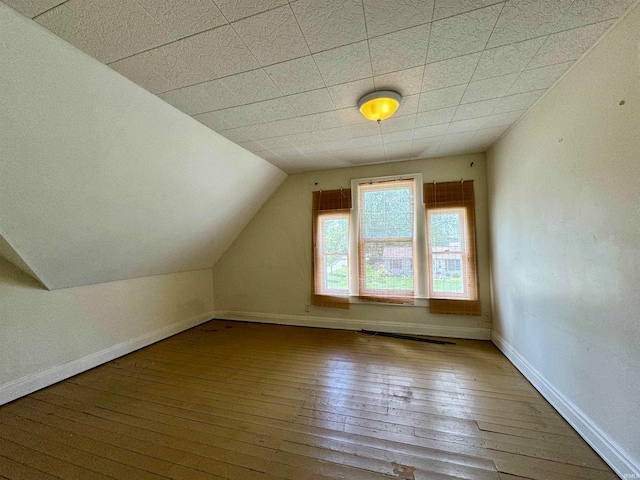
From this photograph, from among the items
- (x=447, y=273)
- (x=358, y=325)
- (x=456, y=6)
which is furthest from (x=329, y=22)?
(x=358, y=325)

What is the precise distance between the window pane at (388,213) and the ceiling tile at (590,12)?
235 cm

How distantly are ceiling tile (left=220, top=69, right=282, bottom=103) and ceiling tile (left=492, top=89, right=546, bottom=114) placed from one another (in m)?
1.97

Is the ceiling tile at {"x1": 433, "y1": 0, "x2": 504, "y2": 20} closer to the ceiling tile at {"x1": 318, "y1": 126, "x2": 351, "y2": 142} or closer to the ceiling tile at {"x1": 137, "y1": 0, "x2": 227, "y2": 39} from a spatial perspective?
the ceiling tile at {"x1": 137, "y1": 0, "x2": 227, "y2": 39}

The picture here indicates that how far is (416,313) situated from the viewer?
12.0 feet

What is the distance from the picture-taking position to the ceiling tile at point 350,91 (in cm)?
189

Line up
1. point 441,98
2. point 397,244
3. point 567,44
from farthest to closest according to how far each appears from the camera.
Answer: point 397,244 → point 441,98 → point 567,44

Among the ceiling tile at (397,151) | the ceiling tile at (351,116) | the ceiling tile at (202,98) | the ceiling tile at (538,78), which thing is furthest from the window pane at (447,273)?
the ceiling tile at (202,98)

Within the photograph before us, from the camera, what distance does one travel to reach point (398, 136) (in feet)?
9.43

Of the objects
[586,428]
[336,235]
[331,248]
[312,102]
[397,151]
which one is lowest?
[586,428]

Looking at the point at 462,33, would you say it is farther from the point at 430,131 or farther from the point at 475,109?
the point at 430,131

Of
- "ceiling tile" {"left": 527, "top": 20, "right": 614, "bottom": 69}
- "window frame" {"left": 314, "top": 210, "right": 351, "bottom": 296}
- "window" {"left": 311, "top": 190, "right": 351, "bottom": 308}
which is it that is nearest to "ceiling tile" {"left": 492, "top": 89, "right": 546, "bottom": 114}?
"ceiling tile" {"left": 527, "top": 20, "right": 614, "bottom": 69}

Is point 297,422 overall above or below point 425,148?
below

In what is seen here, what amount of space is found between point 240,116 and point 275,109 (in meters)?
0.35

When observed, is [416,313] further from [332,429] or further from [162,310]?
[162,310]
